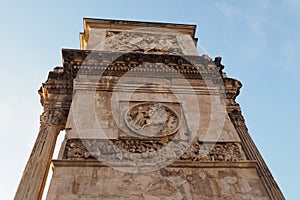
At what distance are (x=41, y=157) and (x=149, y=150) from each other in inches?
91.7

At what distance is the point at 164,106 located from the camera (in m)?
8.15

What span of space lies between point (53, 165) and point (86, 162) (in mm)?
650

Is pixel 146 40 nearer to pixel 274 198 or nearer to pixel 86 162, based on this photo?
pixel 86 162

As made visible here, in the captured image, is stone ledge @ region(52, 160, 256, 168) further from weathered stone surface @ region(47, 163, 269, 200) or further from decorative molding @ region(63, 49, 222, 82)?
decorative molding @ region(63, 49, 222, 82)

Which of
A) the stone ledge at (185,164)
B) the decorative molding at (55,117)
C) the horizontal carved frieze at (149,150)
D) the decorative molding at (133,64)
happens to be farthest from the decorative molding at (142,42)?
the stone ledge at (185,164)

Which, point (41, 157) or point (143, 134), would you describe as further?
point (143, 134)

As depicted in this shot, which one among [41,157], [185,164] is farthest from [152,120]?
[41,157]

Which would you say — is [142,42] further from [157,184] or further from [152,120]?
[157,184]

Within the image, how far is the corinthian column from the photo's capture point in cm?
593

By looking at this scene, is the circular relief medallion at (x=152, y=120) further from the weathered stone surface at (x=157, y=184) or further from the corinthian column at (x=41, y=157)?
Answer: the corinthian column at (x=41, y=157)

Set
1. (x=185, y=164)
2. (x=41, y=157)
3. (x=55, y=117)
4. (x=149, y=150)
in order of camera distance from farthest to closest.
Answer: (x=55, y=117), (x=149, y=150), (x=41, y=157), (x=185, y=164)

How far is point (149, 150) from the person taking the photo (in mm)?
6840

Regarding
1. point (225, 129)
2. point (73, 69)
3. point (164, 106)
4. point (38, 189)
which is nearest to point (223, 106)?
point (225, 129)

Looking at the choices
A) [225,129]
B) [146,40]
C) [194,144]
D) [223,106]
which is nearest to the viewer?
[194,144]
